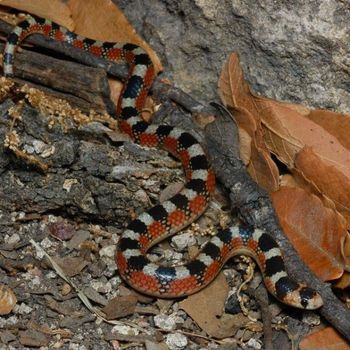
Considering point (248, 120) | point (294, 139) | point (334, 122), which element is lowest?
point (248, 120)

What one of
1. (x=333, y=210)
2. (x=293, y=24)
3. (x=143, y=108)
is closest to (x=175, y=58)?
(x=143, y=108)

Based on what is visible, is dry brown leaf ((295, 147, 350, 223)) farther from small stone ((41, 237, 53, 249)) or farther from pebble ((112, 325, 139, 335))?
small stone ((41, 237, 53, 249))

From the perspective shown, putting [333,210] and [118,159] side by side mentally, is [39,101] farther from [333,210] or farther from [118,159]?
[333,210]

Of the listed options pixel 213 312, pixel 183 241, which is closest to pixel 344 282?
pixel 213 312

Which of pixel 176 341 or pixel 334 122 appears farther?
pixel 334 122

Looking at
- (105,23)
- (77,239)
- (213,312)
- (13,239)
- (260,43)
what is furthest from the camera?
(105,23)

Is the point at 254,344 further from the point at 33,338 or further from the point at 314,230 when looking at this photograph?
the point at 33,338

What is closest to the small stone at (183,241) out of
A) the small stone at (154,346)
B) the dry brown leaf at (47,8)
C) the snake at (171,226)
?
the snake at (171,226)
